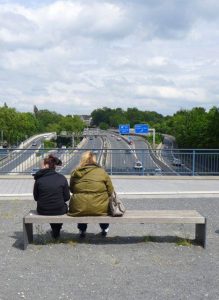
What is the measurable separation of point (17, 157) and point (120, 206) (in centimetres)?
943

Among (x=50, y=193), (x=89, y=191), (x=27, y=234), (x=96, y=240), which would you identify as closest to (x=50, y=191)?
(x=50, y=193)

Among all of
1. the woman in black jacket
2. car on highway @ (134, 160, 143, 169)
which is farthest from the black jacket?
car on highway @ (134, 160, 143, 169)

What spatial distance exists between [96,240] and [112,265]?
125cm

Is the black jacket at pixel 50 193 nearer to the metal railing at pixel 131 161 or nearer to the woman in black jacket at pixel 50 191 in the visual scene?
the woman in black jacket at pixel 50 191

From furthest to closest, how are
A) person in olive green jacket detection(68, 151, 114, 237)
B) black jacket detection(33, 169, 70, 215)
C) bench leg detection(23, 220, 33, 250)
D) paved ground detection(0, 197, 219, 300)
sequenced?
1. black jacket detection(33, 169, 70, 215)
2. person in olive green jacket detection(68, 151, 114, 237)
3. bench leg detection(23, 220, 33, 250)
4. paved ground detection(0, 197, 219, 300)

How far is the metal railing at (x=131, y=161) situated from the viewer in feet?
51.0

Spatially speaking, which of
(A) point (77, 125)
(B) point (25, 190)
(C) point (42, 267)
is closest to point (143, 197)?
(B) point (25, 190)

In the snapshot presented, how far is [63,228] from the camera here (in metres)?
8.06

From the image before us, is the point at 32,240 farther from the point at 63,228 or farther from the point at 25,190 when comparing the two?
the point at 25,190

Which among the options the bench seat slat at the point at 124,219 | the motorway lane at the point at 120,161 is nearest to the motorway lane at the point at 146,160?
the motorway lane at the point at 120,161

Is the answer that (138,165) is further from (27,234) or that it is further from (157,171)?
(27,234)

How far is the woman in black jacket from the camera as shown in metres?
6.89

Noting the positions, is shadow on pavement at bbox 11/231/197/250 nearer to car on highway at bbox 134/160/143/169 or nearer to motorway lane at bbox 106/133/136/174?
motorway lane at bbox 106/133/136/174

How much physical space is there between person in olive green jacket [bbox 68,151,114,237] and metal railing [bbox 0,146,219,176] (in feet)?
27.9
